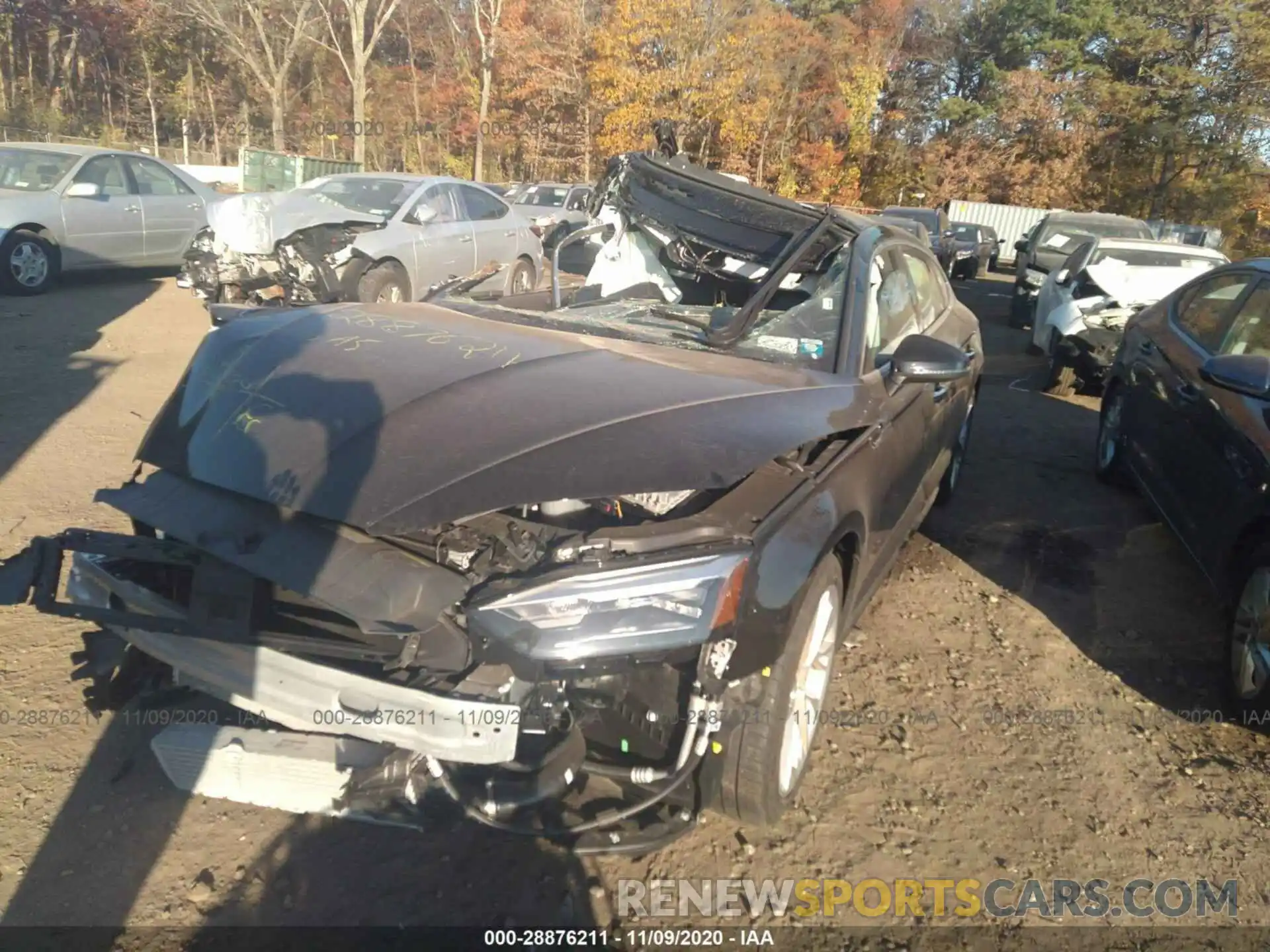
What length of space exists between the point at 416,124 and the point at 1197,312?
39595 millimetres

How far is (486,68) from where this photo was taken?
3036 cm

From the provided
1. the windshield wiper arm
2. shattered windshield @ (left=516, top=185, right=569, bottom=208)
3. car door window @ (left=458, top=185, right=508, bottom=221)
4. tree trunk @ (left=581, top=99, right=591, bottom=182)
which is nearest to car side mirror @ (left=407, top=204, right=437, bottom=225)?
car door window @ (left=458, top=185, right=508, bottom=221)

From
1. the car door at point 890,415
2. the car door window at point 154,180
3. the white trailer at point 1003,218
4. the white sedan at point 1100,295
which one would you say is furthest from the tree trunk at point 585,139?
the car door at point 890,415

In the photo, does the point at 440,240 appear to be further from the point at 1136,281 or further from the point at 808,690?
the point at 808,690

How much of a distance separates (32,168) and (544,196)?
10.6 m

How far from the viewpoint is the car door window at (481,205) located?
1078cm

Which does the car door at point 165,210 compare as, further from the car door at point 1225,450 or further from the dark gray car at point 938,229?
the dark gray car at point 938,229

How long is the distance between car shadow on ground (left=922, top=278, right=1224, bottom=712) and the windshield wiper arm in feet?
6.77

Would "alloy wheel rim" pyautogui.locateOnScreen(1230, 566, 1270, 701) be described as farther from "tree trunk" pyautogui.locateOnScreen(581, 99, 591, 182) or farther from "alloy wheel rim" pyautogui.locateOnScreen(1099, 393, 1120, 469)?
"tree trunk" pyautogui.locateOnScreen(581, 99, 591, 182)

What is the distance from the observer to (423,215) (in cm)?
960

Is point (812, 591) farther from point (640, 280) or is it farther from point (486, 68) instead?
point (486, 68)

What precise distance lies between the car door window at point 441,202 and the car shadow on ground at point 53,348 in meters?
3.30

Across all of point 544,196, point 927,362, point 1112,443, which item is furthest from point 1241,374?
point 544,196

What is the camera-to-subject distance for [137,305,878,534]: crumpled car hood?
2.32 meters
